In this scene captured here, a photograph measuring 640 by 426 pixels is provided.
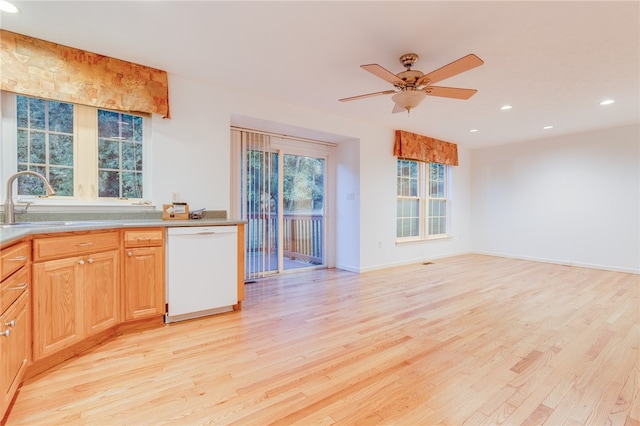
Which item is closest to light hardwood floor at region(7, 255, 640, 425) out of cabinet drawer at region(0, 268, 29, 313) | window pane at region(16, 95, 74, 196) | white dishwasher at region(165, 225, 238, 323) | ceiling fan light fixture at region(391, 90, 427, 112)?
white dishwasher at region(165, 225, 238, 323)

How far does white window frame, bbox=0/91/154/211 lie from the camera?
240 centimetres

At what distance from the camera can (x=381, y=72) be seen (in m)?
2.31

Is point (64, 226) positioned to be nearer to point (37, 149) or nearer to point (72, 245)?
point (72, 245)

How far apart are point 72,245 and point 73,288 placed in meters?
0.29

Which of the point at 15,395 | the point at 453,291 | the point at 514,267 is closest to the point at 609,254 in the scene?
the point at 514,267

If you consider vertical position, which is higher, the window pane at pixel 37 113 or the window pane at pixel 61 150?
the window pane at pixel 37 113

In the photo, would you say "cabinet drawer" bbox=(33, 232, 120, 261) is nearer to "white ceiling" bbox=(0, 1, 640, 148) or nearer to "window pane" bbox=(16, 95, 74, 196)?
"window pane" bbox=(16, 95, 74, 196)

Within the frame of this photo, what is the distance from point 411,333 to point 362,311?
0.62m

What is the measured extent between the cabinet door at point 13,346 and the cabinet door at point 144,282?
0.71 metres

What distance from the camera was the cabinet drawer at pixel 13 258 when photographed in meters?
1.42

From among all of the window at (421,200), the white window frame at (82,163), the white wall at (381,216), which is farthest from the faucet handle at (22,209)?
the window at (421,200)

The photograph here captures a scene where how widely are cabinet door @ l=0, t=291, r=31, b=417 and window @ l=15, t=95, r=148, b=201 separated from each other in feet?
4.28

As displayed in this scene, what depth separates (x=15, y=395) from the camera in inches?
64.2

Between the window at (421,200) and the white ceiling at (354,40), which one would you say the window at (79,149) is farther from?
the window at (421,200)
